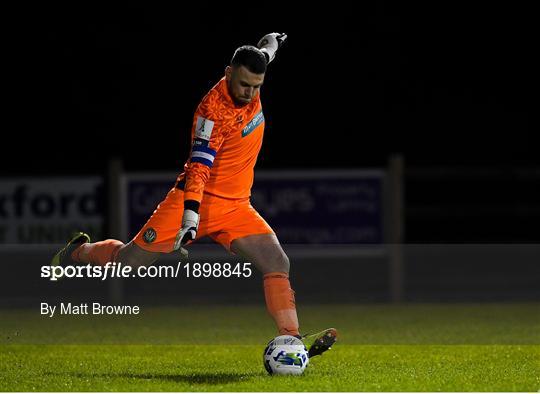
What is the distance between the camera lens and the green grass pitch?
9383 mm

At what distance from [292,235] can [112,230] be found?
233 cm

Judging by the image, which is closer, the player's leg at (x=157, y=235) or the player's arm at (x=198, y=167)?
the player's arm at (x=198, y=167)

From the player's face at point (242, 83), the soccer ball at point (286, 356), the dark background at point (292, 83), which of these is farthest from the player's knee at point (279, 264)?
the dark background at point (292, 83)

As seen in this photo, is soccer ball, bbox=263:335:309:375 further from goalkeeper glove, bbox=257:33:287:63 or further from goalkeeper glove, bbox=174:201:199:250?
goalkeeper glove, bbox=257:33:287:63

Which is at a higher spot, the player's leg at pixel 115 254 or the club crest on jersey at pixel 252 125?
the club crest on jersey at pixel 252 125

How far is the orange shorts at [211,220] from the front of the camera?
9.62 metres

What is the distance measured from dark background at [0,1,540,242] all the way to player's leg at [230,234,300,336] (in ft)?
51.0

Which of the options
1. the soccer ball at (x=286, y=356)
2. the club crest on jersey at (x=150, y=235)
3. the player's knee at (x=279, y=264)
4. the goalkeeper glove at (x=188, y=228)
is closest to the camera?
the goalkeeper glove at (x=188, y=228)

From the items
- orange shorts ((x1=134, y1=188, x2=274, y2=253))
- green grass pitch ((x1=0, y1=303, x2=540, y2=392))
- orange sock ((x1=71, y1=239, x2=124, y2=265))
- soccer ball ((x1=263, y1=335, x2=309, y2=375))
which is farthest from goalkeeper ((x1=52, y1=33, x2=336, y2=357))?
green grass pitch ((x1=0, y1=303, x2=540, y2=392))

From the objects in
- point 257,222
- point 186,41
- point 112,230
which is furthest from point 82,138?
point 257,222

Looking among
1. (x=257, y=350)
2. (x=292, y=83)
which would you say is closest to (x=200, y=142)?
(x=257, y=350)

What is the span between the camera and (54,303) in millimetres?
16891

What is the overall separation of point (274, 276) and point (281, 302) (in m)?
0.20

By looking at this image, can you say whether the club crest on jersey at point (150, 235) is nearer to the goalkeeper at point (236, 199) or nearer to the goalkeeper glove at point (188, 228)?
the goalkeeper at point (236, 199)
